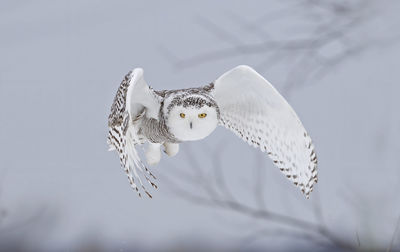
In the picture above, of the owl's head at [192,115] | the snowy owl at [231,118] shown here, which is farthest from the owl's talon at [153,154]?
the owl's head at [192,115]

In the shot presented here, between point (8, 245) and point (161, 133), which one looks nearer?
point (161, 133)

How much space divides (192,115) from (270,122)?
0.85 feet

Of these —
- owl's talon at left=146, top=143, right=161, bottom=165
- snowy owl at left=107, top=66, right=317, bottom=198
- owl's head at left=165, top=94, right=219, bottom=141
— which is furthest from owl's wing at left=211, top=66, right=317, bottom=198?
owl's talon at left=146, top=143, right=161, bottom=165

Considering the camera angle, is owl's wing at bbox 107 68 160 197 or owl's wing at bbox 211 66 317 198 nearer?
owl's wing at bbox 107 68 160 197

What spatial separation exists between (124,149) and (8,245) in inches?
206

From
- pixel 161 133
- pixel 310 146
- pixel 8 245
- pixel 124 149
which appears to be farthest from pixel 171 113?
pixel 8 245

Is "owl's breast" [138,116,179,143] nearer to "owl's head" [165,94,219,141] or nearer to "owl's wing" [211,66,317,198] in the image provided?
"owl's head" [165,94,219,141]

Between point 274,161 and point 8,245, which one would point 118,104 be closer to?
point 274,161

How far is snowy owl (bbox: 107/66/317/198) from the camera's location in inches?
69.1

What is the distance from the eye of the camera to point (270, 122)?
1.86 metres

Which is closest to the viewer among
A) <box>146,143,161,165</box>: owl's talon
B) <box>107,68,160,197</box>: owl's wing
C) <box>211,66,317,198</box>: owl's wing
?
<box>107,68,160,197</box>: owl's wing

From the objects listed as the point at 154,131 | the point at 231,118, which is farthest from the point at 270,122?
the point at 154,131

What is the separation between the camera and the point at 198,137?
5.88ft

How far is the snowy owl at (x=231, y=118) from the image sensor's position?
1.75m
